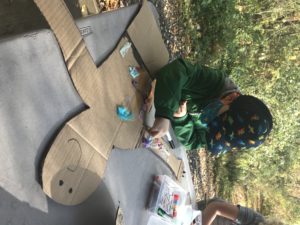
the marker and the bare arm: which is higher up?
the marker

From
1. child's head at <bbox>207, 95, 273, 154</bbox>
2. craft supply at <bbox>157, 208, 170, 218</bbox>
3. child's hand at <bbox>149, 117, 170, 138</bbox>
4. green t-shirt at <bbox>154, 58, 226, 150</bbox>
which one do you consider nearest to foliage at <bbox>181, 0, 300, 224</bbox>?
green t-shirt at <bbox>154, 58, 226, 150</bbox>

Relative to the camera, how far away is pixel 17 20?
996mm

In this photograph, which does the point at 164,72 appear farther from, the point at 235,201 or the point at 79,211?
the point at 235,201

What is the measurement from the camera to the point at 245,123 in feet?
4.64

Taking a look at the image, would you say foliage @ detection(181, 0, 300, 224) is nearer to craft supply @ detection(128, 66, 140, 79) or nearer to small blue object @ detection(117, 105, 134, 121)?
craft supply @ detection(128, 66, 140, 79)

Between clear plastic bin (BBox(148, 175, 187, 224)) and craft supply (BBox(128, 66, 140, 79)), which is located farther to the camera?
clear plastic bin (BBox(148, 175, 187, 224))

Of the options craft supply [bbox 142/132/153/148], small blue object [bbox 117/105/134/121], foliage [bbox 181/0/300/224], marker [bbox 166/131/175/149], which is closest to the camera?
small blue object [bbox 117/105/134/121]

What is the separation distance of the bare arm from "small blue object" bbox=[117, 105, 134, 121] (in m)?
1.57

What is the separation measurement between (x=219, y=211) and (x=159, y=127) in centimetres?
148

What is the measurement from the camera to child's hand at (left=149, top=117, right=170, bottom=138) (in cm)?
137

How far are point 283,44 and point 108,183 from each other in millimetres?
3107

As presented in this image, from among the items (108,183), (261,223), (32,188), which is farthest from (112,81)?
(261,223)

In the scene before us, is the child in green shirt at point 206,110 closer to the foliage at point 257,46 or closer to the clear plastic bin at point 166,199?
the clear plastic bin at point 166,199

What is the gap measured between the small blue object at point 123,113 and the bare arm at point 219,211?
1.57 m
